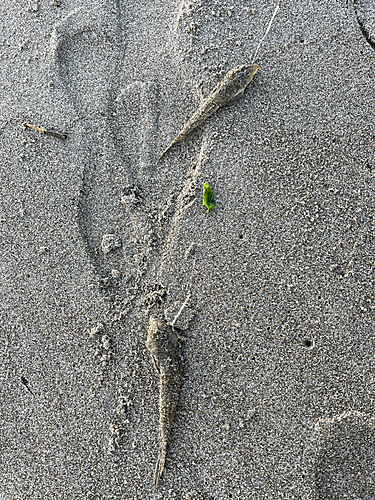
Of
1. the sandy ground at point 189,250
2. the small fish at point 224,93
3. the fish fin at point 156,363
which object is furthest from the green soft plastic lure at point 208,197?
the fish fin at point 156,363

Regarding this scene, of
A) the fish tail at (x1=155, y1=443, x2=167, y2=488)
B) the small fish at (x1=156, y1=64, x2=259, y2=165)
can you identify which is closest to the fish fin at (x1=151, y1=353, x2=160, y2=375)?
the fish tail at (x1=155, y1=443, x2=167, y2=488)

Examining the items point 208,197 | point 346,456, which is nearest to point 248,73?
point 208,197

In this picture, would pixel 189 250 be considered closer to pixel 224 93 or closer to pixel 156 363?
pixel 156 363

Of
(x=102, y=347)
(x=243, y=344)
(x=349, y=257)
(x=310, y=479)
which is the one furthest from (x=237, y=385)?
(x=349, y=257)

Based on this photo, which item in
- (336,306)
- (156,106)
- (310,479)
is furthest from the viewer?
(156,106)

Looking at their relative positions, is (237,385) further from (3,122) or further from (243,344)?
(3,122)

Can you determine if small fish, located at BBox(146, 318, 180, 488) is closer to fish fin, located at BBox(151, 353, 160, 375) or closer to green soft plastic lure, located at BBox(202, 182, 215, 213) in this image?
fish fin, located at BBox(151, 353, 160, 375)
